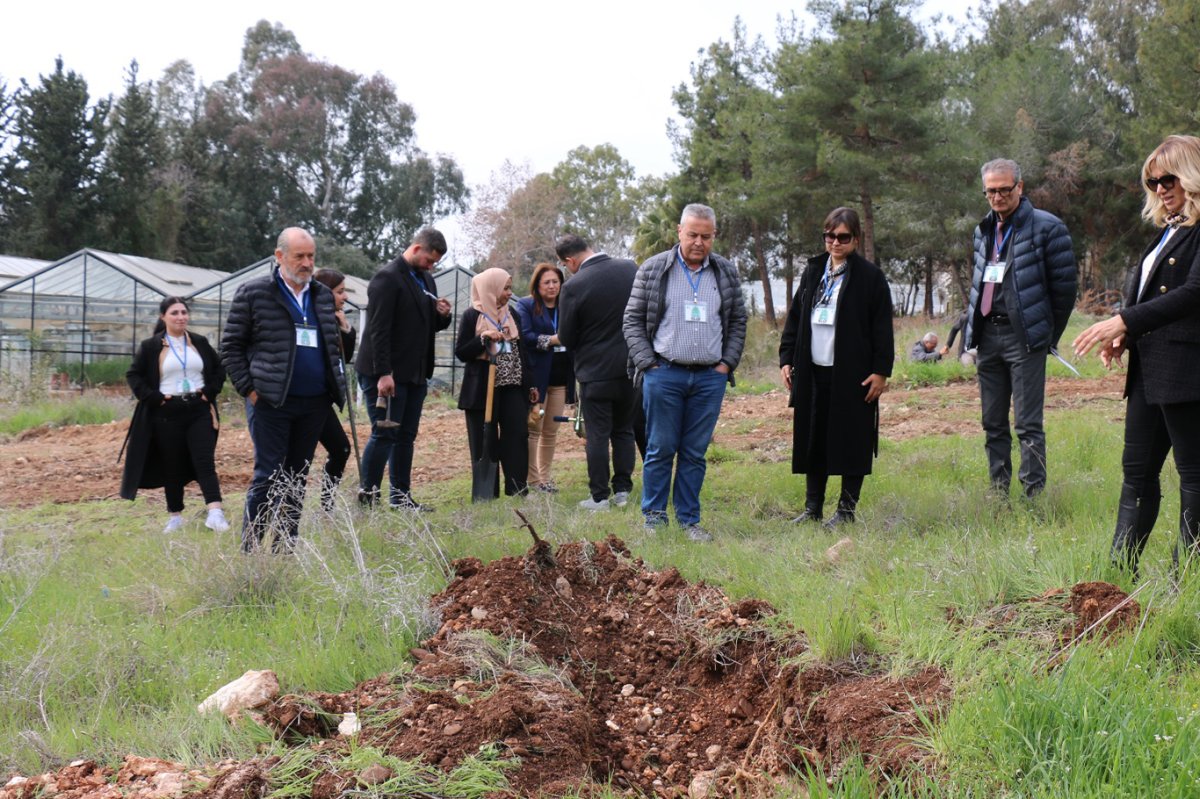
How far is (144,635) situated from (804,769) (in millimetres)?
2847

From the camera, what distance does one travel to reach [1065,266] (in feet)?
19.4

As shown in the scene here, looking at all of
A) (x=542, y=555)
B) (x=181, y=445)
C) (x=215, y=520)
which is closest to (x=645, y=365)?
(x=542, y=555)

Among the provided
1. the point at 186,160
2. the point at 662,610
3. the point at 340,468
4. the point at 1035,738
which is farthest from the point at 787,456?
the point at 186,160

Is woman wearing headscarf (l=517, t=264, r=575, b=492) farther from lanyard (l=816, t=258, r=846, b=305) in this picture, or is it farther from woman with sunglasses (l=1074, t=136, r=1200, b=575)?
woman with sunglasses (l=1074, t=136, r=1200, b=575)

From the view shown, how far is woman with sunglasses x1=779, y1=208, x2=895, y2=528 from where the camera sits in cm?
609

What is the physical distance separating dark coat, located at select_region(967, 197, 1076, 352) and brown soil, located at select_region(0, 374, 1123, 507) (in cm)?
365

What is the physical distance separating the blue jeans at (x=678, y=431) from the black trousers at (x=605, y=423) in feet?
3.52

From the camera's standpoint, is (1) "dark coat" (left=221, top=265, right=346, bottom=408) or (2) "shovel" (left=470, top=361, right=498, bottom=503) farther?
(2) "shovel" (left=470, top=361, right=498, bottom=503)

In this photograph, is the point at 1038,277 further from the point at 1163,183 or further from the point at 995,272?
the point at 1163,183

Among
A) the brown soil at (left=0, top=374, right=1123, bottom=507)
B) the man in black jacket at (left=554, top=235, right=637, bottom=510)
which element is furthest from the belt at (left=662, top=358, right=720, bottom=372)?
the brown soil at (left=0, top=374, right=1123, bottom=507)

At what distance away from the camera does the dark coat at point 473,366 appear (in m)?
7.65

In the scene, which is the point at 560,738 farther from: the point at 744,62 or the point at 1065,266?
the point at 744,62

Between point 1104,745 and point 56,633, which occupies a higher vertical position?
point 1104,745

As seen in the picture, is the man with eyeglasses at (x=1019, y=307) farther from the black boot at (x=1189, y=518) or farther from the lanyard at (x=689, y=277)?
the black boot at (x=1189, y=518)
